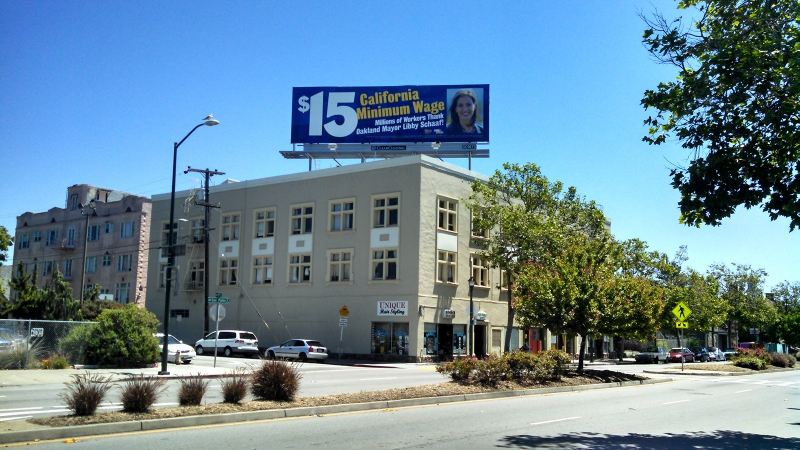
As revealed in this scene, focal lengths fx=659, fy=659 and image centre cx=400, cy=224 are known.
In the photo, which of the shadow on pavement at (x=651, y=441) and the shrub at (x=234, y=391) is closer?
the shadow on pavement at (x=651, y=441)

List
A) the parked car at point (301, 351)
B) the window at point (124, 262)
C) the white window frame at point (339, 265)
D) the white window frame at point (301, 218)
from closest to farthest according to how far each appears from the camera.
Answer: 1. the parked car at point (301, 351)
2. the white window frame at point (339, 265)
3. the white window frame at point (301, 218)
4. the window at point (124, 262)

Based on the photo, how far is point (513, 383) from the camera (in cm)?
2038

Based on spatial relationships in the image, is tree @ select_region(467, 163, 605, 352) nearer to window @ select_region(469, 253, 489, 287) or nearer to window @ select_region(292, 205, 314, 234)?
window @ select_region(469, 253, 489, 287)

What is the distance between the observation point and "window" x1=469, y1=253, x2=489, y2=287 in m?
43.2

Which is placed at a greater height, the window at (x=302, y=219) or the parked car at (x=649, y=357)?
the window at (x=302, y=219)

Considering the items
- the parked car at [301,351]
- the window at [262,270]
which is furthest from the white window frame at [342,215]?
the parked car at [301,351]

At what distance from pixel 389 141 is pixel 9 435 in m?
38.0

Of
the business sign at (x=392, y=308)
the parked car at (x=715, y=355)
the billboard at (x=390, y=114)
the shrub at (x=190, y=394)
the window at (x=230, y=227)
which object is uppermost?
the billboard at (x=390, y=114)

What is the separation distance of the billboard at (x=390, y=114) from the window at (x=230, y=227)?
728 centimetres

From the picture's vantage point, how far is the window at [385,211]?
40.9 meters

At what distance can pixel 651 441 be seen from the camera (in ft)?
38.0

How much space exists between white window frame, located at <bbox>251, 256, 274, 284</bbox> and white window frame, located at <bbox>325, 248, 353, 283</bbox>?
5.09 metres

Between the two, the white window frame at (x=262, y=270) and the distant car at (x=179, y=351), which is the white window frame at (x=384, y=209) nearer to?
the white window frame at (x=262, y=270)

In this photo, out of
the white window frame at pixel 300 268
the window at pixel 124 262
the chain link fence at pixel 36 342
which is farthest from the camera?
the window at pixel 124 262
